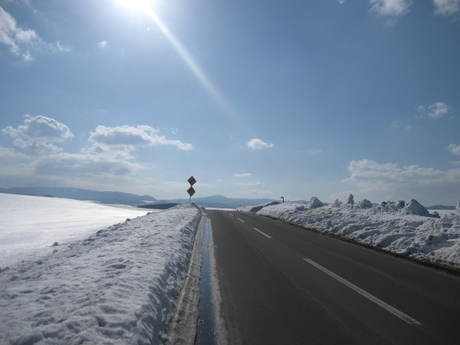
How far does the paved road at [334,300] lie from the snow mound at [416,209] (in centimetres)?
1323

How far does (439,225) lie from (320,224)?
7.36 m

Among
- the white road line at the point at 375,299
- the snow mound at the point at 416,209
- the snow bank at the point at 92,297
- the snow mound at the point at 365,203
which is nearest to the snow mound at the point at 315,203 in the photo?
the snow mound at the point at 365,203

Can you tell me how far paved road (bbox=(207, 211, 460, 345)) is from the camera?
3.51 m

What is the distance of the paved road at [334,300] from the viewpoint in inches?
138

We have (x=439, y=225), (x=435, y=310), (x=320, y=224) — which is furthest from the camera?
(x=320, y=224)

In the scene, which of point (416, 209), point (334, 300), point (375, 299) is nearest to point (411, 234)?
point (375, 299)

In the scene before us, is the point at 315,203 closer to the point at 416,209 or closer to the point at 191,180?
the point at 416,209

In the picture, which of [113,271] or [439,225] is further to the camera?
[439,225]

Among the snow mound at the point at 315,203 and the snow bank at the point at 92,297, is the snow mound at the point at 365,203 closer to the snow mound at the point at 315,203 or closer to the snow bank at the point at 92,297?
the snow mound at the point at 315,203

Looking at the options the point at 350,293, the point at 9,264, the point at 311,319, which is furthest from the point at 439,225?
the point at 9,264

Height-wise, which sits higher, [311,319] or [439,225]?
[439,225]

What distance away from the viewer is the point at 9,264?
6656 mm

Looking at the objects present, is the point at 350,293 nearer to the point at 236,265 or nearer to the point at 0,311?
the point at 236,265

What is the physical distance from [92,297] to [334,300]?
4191mm
